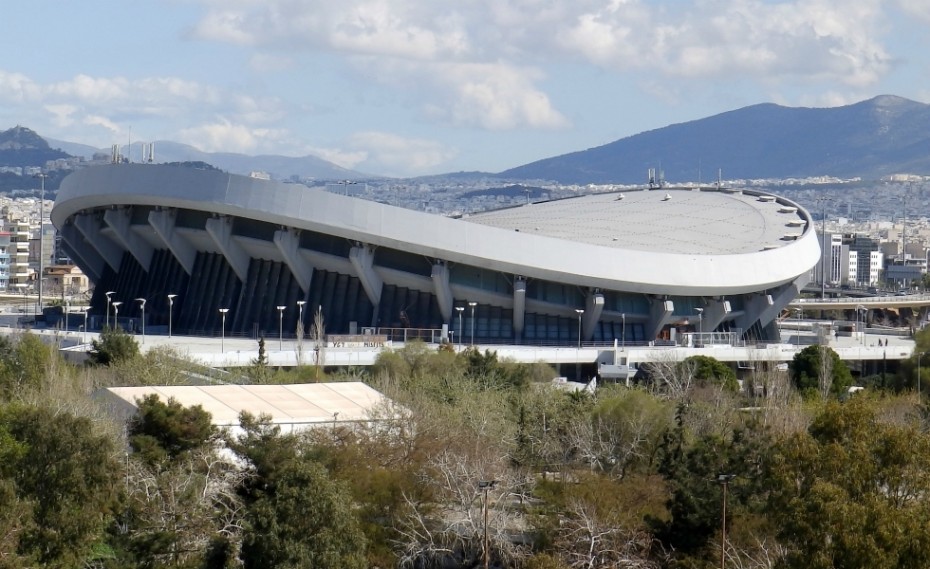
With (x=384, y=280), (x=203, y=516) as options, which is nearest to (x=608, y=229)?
(x=384, y=280)

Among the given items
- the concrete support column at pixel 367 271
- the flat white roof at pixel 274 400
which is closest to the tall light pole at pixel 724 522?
the flat white roof at pixel 274 400

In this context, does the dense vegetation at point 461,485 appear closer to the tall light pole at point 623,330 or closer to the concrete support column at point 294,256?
the concrete support column at point 294,256

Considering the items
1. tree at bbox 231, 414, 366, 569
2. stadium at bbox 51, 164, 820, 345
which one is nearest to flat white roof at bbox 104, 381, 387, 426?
tree at bbox 231, 414, 366, 569

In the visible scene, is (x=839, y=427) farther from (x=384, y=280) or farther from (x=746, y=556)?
(x=384, y=280)

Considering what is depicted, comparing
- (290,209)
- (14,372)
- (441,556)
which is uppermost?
(290,209)

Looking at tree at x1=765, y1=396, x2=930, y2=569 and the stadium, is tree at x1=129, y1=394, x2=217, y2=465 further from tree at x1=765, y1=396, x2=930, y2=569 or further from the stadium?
the stadium

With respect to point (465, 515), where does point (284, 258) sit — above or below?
above
